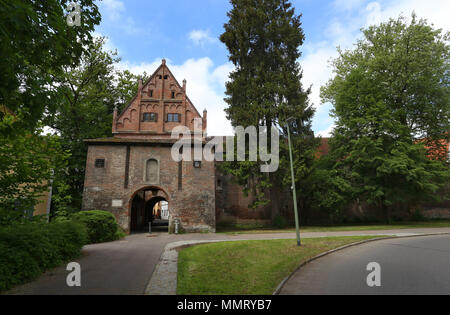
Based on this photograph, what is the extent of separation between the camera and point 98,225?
14.3 meters

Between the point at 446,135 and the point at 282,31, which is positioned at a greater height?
the point at 282,31

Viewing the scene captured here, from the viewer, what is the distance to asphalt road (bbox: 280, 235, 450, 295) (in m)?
5.79

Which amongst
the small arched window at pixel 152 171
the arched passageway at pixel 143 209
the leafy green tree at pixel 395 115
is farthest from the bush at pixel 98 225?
the leafy green tree at pixel 395 115

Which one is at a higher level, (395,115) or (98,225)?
(395,115)

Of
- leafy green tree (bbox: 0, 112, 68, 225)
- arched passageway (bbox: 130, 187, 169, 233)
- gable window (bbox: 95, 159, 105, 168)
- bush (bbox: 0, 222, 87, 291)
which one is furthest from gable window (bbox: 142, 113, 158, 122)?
bush (bbox: 0, 222, 87, 291)

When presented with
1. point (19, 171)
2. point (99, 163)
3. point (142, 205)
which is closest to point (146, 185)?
point (99, 163)

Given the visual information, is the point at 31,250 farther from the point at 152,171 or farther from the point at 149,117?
the point at 149,117

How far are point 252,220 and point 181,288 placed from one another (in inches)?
918

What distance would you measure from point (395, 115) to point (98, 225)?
26319 mm

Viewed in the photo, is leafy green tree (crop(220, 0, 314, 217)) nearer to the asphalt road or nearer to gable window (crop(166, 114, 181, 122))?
gable window (crop(166, 114, 181, 122))

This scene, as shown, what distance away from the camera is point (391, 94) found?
25.5 m

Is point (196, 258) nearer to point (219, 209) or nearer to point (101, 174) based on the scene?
point (101, 174)

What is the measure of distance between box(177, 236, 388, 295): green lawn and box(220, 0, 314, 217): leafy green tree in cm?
1175
